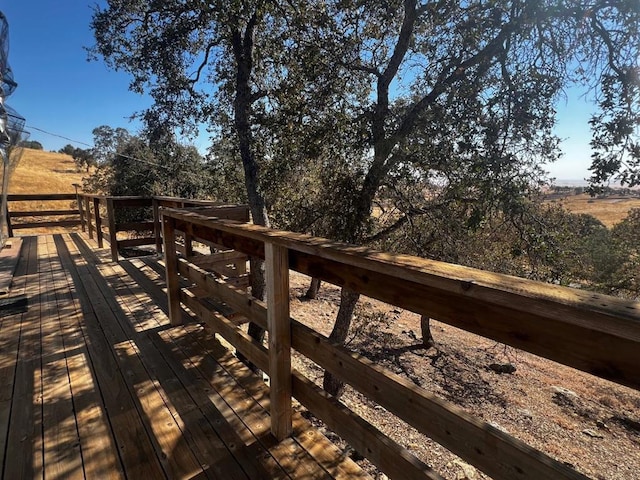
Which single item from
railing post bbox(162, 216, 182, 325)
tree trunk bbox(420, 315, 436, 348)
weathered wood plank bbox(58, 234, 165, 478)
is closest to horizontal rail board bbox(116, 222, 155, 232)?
weathered wood plank bbox(58, 234, 165, 478)

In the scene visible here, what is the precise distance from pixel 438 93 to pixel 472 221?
65.9 inches

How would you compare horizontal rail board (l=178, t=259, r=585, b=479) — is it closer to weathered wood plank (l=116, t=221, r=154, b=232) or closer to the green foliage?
weathered wood plank (l=116, t=221, r=154, b=232)

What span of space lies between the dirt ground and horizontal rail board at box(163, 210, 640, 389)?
13.4ft

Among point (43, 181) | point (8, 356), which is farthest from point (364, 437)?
point (43, 181)

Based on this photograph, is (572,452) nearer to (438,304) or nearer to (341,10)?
(438,304)

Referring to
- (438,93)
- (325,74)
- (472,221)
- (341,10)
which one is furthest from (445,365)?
(341,10)

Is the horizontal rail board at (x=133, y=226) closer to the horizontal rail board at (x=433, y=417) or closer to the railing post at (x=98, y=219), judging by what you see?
the railing post at (x=98, y=219)

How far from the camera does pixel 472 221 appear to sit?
436cm

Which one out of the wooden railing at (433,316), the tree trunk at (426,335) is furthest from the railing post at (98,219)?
the tree trunk at (426,335)

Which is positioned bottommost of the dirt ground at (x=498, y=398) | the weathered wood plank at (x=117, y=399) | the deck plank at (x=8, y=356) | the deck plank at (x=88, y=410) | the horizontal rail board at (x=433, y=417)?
the dirt ground at (x=498, y=398)

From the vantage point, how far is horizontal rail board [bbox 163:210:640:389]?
74 cm

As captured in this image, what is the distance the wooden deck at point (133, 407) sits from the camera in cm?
165

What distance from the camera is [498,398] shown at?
7.30 metres

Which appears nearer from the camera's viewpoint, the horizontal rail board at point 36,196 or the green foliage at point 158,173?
the horizontal rail board at point 36,196
